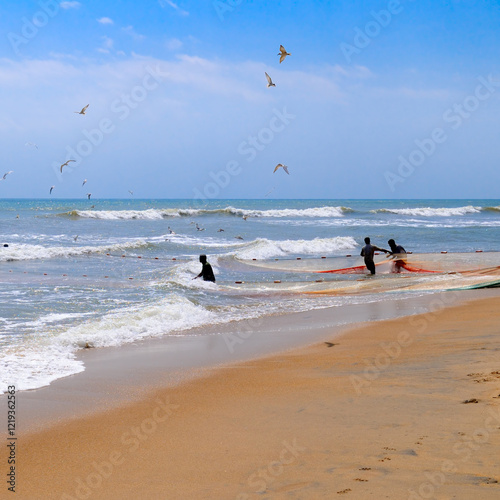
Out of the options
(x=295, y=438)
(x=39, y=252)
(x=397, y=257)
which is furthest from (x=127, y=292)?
(x=39, y=252)

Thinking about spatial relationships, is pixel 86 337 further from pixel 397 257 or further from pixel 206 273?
pixel 397 257

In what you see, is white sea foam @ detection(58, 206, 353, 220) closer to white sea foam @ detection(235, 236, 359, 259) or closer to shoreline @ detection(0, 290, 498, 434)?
white sea foam @ detection(235, 236, 359, 259)

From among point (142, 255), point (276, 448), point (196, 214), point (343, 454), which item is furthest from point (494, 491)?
point (196, 214)

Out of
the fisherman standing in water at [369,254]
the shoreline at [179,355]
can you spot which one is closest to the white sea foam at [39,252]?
the fisherman standing in water at [369,254]

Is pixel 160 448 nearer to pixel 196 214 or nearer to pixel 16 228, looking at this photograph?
pixel 16 228

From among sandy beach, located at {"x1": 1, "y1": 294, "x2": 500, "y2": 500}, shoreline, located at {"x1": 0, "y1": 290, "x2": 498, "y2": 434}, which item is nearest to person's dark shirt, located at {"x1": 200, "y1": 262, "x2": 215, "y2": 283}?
shoreline, located at {"x1": 0, "y1": 290, "x2": 498, "y2": 434}

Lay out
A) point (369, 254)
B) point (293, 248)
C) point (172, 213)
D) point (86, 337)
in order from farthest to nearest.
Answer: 1. point (172, 213)
2. point (293, 248)
3. point (369, 254)
4. point (86, 337)

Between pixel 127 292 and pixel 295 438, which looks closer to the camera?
pixel 295 438

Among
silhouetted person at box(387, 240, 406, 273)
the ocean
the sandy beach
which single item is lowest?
the ocean

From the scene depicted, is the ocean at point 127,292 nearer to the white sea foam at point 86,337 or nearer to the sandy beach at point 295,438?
the white sea foam at point 86,337

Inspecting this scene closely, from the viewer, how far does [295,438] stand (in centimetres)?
360

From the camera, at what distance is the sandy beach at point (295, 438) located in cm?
294

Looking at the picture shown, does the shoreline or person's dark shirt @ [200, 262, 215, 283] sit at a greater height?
person's dark shirt @ [200, 262, 215, 283]

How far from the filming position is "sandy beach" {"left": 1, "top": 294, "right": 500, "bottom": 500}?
2941 millimetres
